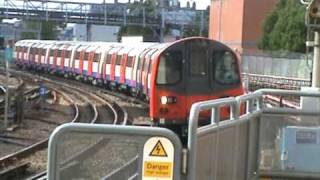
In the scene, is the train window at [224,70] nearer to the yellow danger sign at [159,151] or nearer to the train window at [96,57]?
the yellow danger sign at [159,151]

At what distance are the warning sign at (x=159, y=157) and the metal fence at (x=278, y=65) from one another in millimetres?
43584

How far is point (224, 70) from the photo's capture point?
17375 millimetres

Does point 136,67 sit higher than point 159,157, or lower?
lower

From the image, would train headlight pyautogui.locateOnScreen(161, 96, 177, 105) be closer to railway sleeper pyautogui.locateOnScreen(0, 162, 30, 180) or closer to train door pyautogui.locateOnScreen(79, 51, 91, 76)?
railway sleeper pyautogui.locateOnScreen(0, 162, 30, 180)

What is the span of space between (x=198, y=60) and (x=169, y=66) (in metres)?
0.70

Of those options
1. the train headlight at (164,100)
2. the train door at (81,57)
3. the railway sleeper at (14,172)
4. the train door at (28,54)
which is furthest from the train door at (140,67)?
the train door at (28,54)

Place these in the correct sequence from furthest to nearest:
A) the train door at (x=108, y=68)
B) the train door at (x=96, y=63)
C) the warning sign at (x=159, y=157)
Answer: the train door at (x=96, y=63) < the train door at (x=108, y=68) < the warning sign at (x=159, y=157)

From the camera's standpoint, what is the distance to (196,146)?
195 inches

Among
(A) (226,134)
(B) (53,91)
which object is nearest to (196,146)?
(A) (226,134)

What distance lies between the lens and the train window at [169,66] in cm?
1733

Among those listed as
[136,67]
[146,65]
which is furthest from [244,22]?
[146,65]

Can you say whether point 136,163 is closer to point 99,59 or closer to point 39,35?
point 99,59

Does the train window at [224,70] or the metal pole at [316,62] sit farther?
the train window at [224,70]

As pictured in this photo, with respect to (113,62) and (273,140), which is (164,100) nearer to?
(273,140)
